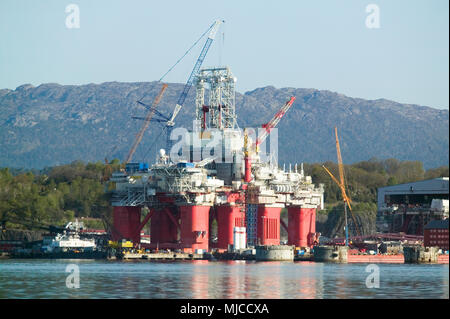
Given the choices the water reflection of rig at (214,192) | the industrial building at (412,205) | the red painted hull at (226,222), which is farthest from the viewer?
the industrial building at (412,205)

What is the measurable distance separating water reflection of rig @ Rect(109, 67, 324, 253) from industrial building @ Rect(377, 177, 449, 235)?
1410 cm

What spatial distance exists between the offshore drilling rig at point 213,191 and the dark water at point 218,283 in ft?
116

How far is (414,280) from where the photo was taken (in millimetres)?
93812

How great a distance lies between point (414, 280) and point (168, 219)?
72.9 m

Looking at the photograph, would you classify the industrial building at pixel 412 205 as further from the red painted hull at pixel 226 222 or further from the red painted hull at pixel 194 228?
the red painted hull at pixel 194 228

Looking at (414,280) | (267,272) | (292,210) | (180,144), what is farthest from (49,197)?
(414,280)

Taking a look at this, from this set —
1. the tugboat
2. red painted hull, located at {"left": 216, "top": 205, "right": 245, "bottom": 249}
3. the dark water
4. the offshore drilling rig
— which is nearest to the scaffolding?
the offshore drilling rig

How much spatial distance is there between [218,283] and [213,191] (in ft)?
210

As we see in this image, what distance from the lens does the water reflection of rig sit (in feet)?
493

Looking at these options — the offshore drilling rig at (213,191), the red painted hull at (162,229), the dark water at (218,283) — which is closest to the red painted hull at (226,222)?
the offshore drilling rig at (213,191)

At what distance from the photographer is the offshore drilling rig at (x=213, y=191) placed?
493ft

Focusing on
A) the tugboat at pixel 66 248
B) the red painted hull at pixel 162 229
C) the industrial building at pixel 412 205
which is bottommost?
the tugboat at pixel 66 248
